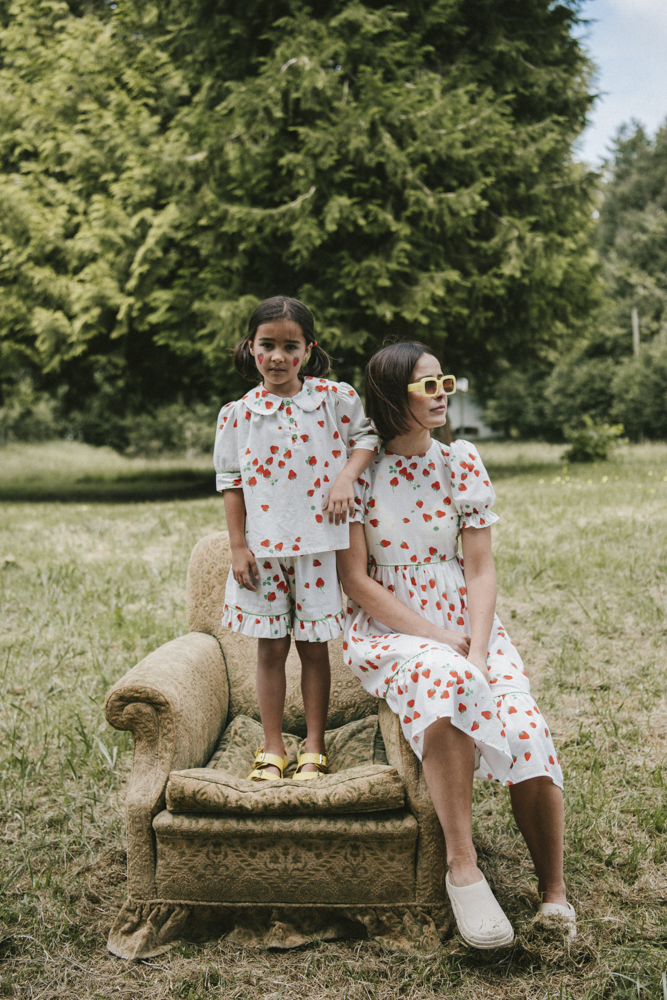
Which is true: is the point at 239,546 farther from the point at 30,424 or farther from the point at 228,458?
the point at 30,424

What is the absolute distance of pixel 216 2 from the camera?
413 inches

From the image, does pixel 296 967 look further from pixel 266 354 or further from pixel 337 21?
pixel 337 21

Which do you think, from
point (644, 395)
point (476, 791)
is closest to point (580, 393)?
point (644, 395)

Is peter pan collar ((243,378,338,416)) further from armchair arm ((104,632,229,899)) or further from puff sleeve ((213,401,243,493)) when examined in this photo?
armchair arm ((104,632,229,899))

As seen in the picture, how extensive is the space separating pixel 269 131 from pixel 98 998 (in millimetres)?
9999

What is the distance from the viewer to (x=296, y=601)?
2.55 metres

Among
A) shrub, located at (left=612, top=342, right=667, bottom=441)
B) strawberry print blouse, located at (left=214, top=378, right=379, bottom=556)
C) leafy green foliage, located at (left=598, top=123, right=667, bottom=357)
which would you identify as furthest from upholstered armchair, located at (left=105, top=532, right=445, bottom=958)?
leafy green foliage, located at (left=598, top=123, right=667, bottom=357)

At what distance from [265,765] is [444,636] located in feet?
2.39

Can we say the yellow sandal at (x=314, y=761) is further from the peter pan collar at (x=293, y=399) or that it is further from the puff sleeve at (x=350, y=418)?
the peter pan collar at (x=293, y=399)

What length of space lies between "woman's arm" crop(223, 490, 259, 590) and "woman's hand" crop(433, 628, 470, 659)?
25.4 inches

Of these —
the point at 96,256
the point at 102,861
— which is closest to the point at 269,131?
the point at 96,256

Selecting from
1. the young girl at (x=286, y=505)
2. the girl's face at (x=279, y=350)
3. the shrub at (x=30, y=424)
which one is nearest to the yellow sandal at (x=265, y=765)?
the young girl at (x=286, y=505)

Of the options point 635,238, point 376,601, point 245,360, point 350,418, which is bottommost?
point 376,601

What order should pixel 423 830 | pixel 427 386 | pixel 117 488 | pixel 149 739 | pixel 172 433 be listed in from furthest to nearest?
1. pixel 172 433
2. pixel 117 488
3. pixel 427 386
4. pixel 149 739
5. pixel 423 830
